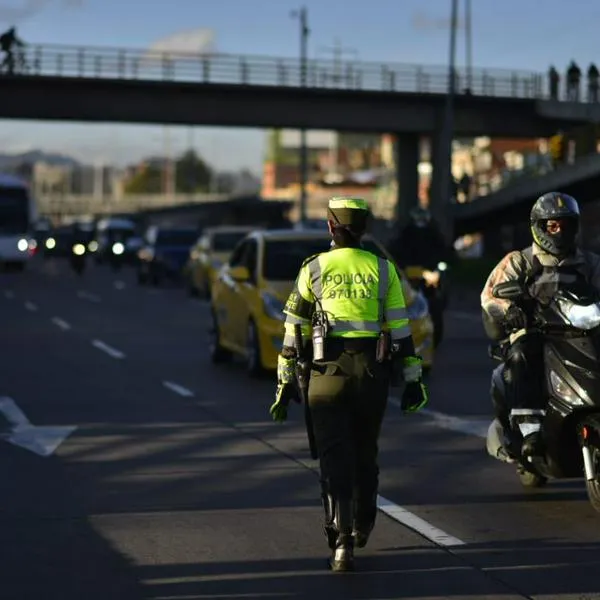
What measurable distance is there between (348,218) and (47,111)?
175 ft

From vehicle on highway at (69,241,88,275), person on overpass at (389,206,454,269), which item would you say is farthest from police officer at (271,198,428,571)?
vehicle on highway at (69,241,88,275)

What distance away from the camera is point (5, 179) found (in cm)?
6359

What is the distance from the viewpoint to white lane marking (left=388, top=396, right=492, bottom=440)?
14.2 m

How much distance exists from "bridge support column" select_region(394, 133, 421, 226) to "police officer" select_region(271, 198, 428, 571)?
2318 inches

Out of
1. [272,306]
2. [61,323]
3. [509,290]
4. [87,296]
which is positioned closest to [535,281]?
[509,290]

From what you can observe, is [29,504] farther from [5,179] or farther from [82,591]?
[5,179]

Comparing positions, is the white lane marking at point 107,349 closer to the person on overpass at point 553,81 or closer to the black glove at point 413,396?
the black glove at point 413,396

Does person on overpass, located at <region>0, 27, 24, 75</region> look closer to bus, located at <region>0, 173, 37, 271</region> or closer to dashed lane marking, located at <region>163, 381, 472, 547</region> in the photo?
bus, located at <region>0, 173, 37, 271</region>

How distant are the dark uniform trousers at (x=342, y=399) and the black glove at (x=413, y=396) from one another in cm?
11

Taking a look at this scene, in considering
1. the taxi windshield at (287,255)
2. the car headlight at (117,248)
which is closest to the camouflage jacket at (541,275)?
the taxi windshield at (287,255)

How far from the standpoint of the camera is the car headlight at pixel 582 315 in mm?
9336

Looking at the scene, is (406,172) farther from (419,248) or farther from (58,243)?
(419,248)

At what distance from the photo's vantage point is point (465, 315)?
109 feet

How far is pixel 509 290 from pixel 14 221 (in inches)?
2127
